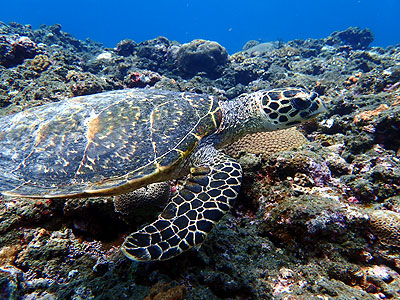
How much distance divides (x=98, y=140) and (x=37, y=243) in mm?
1352

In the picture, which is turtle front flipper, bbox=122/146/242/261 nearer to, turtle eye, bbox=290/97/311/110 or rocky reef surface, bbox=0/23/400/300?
rocky reef surface, bbox=0/23/400/300

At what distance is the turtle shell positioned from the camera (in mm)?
2258

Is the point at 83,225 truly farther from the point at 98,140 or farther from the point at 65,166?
the point at 98,140

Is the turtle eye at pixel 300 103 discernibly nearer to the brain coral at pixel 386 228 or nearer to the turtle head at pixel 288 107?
the turtle head at pixel 288 107

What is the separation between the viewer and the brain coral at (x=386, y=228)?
2.05m

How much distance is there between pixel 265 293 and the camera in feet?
5.88

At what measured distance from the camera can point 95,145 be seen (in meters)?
2.40

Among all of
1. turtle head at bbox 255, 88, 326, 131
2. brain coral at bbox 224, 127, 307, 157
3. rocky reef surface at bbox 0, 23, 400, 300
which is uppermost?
turtle head at bbox 255, 88, 326, 131

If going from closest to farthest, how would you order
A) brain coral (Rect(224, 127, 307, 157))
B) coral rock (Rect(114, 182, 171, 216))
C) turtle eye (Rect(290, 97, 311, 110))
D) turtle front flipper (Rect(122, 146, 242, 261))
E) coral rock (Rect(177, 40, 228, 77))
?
turtle front flipper (Rect(122, 146, 242, 261)) < coral rock (Rect(114, 182, 171, 216)) < turtle eye (Rect(290, 97, 311, 110)) < brain coral (Rect(224, 127, 307, 157)) < coral rock (Rect(177, 40, 228, 77))

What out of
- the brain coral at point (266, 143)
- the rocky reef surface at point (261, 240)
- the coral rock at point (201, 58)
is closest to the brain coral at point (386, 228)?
the rocky reef surface at point (261, 240)

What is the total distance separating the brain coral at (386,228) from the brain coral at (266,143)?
142cm

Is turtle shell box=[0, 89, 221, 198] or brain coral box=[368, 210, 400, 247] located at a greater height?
turtle shell box=[0, 89, 221, 198]

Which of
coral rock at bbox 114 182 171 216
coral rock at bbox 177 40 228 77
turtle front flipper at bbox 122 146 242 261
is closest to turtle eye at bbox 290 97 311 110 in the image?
turtle front flipper at bbox 122 146 242 261

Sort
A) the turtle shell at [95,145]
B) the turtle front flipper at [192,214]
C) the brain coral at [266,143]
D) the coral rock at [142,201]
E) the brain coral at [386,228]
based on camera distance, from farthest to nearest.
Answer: the brain coral at [266,143] < the coral rock at [142,201] < the turtle shell at [95,145] < the brain coral at [386,228] < the turtle front flipper at [192,214]
